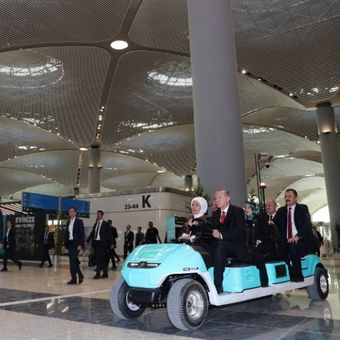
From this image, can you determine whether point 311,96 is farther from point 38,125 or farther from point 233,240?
point 233,240

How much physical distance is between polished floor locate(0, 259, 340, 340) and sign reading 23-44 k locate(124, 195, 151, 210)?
43.1ft

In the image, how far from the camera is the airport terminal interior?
5.31 metres

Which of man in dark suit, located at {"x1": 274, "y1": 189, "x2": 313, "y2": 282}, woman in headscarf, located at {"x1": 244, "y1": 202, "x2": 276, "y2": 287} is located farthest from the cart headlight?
man in dark suit, located at {"x1": 274, "y1": 189, "x2": 313, "y2": 282}

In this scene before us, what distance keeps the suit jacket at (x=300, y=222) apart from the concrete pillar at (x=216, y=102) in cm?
254

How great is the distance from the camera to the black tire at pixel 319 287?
6.48 meters

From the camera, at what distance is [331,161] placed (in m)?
25.8

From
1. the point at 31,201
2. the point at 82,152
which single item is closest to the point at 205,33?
the point at 31,201

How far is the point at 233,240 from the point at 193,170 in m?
44.3

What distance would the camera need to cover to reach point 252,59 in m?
22.2

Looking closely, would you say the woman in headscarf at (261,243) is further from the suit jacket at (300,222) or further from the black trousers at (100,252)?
the black trousers at (100,252)

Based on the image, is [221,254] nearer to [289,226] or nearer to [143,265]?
[143,265]

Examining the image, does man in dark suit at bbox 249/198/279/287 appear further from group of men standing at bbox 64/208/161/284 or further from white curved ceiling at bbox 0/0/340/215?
white curved ceiling at bbox 0/0/340/215

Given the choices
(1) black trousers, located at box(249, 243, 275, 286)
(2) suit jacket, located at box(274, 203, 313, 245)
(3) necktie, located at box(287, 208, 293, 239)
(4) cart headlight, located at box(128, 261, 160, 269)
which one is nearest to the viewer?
(4) cart headlight, located at box(128, 261, 160, 269)

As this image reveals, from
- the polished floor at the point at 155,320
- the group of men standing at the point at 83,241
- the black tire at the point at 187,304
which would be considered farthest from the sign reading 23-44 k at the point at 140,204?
the black tire at the point at 187,304
